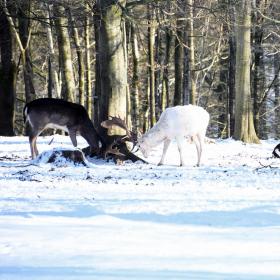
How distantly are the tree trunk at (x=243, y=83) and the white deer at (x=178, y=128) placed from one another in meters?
7.80

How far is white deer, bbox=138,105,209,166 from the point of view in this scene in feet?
46.0

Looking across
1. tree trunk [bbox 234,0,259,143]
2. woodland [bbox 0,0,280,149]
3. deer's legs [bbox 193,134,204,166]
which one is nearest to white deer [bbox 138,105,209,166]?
deer's legs [bbox 193,134,204,166]

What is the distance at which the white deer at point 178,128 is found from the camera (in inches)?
551

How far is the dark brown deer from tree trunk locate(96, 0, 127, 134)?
55 centimetres

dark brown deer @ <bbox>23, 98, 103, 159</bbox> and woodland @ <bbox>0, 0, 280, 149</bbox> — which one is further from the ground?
woodland @ <bbox>0, 0, 280, 149</bbox>

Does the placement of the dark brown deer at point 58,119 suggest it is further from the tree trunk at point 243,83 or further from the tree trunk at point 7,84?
the tree trunk at point 7,84

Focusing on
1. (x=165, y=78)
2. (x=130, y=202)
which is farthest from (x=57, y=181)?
(x=165, y=78)

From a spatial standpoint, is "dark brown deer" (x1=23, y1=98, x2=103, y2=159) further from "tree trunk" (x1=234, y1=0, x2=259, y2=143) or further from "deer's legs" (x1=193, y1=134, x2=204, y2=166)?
"tree trunk" (x1=234, y1=0, x2=259, y2=143)

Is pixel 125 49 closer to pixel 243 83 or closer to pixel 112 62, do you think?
pixel 112 62

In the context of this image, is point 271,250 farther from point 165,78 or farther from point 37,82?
point 37,82

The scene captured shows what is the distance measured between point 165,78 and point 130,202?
1066 inches

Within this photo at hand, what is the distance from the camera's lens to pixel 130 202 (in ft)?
24.9

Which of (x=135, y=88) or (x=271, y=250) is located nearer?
(x=271, y=250)

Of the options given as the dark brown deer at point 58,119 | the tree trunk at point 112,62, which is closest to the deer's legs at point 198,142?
the tree trunk at point 112,62
